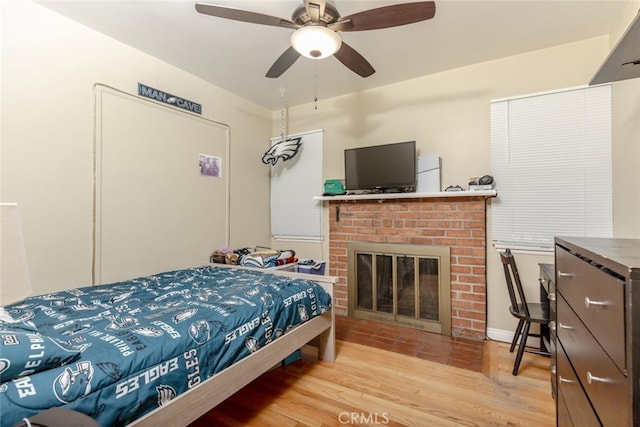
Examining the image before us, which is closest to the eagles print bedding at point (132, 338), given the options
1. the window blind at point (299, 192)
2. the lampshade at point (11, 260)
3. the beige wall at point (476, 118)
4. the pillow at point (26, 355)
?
the pillow at point (26, 355)

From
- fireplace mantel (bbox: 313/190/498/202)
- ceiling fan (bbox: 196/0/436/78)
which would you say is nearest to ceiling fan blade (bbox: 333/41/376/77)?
ceiling fan (bbox: 196/0/436/78)

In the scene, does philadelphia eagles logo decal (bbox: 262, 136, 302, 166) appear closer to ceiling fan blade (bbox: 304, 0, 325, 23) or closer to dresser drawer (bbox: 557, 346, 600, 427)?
ceiling fan blade (bbox: 304, 0, 325, 23)

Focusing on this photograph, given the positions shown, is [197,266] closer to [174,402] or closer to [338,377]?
[338,377]

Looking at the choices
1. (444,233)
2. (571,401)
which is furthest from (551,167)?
(571,401)

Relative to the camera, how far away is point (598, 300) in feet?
2.69

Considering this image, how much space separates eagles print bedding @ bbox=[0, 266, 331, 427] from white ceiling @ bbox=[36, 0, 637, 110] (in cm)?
201

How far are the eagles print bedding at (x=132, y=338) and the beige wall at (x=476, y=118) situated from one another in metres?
1.86

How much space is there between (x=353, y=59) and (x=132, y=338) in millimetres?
2152

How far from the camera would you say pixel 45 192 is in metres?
2.03

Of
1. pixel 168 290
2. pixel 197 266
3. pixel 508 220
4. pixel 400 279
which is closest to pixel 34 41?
pixel 168 290

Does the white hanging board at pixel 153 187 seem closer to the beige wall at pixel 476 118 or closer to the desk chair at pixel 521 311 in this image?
the beige wall at pixel 476 118

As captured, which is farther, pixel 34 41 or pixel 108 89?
pixel 108 89

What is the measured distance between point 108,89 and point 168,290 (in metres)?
1.75

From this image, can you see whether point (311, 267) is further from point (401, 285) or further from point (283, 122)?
point (283, 122)
